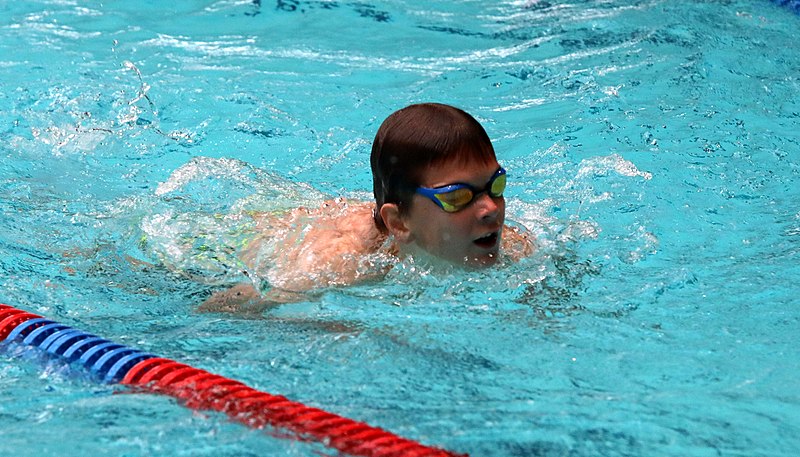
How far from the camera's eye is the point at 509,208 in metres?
4.82

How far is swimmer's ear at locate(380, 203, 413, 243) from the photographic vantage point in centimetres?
382

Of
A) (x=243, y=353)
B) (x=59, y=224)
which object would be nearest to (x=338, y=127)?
(x=59, y=224)

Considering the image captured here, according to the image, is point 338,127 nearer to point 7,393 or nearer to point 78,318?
point 78,318

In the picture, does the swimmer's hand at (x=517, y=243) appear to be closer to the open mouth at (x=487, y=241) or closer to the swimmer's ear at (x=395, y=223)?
the open mouth at (x=487, y=241)

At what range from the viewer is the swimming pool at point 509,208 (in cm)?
275

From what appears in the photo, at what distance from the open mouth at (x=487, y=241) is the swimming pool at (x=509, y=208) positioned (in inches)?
5.6

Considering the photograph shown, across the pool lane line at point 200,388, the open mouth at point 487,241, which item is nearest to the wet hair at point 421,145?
the open mouth at point 487,241

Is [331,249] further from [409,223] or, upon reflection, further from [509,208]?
[509,208]

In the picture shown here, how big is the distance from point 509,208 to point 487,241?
45.1 inches

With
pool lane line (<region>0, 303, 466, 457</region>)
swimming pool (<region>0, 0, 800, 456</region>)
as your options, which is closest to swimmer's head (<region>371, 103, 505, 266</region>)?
swimming pool (<region>0, 0, 800, 456</region>)

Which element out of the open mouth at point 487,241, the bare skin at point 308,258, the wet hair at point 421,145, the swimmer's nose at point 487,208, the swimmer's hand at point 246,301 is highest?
the wet hair at point 421,145

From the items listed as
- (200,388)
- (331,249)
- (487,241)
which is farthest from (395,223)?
(200,388)

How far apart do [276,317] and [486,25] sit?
5.23 m

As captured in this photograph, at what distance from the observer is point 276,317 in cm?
363
